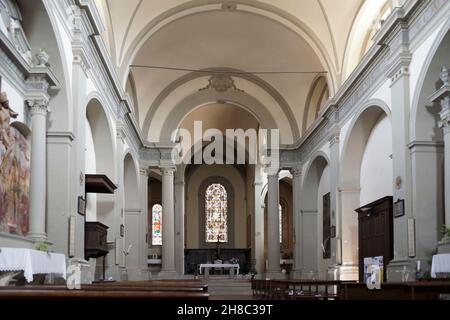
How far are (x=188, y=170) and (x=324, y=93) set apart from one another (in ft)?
49.6

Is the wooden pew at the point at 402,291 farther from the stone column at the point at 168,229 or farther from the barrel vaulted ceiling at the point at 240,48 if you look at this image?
the stone column at the point at 168,229

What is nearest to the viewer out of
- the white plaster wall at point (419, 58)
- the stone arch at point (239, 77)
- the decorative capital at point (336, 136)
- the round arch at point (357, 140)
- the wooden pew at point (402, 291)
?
the wooden pew at point (402, 291)

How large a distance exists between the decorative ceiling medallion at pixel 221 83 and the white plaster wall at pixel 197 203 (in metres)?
12.7

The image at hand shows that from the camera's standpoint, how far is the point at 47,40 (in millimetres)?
10977

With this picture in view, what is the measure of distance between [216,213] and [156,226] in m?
3.45

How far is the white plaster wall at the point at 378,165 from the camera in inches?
619

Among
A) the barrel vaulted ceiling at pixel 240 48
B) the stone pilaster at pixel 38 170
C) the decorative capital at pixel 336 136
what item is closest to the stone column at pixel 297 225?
the barrel vaulted ceiling at pixel 240 48

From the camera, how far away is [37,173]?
10.5 metres

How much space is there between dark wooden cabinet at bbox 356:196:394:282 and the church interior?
5 cm

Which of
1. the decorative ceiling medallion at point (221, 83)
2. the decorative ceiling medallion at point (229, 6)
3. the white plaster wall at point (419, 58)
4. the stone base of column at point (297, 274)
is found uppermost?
the decorative ceiling medallion at point (229, 6)

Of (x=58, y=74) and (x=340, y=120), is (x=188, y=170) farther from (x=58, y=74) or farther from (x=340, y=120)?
(x=58, y=74)

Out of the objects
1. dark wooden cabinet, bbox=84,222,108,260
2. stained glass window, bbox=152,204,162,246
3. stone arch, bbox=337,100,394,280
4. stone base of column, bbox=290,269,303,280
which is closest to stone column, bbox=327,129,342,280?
stone arch, bbox=337,100,394,280

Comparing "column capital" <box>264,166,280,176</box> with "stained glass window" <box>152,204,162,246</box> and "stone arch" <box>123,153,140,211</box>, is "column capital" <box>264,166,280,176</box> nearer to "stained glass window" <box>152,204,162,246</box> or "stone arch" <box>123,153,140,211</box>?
"stone arch" <box>123,153,140,211</box>

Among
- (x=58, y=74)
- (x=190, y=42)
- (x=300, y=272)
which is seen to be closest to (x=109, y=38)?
(x=190, y=42)
